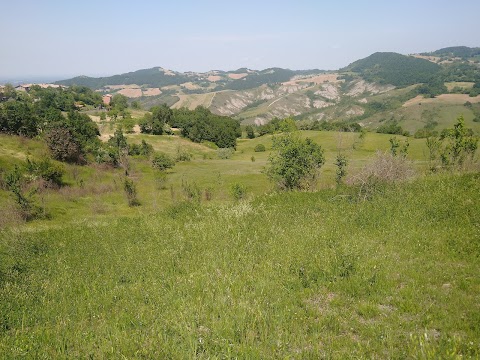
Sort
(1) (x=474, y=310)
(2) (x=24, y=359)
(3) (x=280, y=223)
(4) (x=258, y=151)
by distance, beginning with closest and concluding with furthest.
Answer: (2) (x=24, y=359) < (1) (x=474, y=310) < (3) (x=280, y=223) < (4) (x=258, y=151)

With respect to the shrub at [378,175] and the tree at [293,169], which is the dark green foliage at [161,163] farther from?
the shrub at [378,175]

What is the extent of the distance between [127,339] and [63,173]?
51617 mm

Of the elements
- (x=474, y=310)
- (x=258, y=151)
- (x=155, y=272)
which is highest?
(x=474, y=310)

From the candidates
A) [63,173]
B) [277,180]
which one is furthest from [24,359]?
[63,173]

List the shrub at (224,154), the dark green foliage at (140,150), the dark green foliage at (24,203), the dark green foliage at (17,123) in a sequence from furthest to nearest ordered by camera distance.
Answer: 1. the shrub at (224,154)
2. the dark green foliage at (140,150)
3. the dark green foliage at (17,123)
4. the dark green foliage at (24,203)

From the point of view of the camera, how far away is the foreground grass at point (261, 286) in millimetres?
6055

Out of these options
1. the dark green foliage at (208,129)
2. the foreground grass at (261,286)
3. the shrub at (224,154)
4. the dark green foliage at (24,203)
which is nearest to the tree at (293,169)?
the foreground grass at (261,286)

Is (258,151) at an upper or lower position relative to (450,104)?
lower

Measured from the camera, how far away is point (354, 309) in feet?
23.4

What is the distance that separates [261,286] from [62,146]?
2361 inches

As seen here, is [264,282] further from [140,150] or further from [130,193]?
[140,150]

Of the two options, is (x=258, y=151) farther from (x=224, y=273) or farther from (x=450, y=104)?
→ (x=450, y=104)

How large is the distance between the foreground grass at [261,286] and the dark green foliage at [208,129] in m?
102

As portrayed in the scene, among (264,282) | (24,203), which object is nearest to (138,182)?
(24,203)
